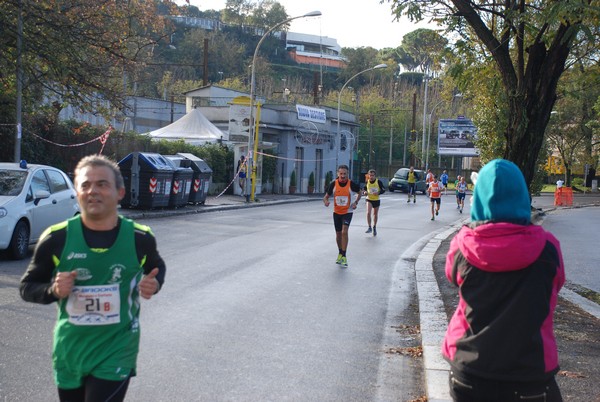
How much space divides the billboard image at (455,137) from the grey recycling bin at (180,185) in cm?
4599

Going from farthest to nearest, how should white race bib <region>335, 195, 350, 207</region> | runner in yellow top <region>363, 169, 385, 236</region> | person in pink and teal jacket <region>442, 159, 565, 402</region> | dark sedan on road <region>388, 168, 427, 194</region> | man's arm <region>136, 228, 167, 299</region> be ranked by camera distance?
dark sedan on road <region>388, 168, 427, 194</region>, runner in yellow top <region>363, 169, 385, 236</region>, white race bib <region>335, 195, 350, 207</region>, man's arm <region>136, 228, 167, 299</region>, person in pink and teal jacket <region>442, 159, 565, 402</region>

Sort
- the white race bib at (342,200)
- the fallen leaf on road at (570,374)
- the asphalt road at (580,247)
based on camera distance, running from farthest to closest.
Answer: the white race bib at (342,200)
the asphalt road at (580,247)
the fallen leaf on road at (570,374)

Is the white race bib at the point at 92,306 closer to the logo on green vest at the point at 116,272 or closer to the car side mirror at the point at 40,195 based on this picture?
the logo on green vest at the point at 116,272

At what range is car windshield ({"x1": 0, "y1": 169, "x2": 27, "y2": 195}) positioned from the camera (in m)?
13.1

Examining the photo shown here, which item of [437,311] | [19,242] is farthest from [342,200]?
[19,242]

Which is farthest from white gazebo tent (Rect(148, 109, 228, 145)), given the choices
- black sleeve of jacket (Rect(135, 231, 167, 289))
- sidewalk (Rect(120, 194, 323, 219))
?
black sleeve of jacket (Rect(135, 231, 167, 289))

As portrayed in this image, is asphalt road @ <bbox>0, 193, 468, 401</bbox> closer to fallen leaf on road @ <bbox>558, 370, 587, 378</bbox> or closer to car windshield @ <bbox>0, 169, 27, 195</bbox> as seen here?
fallen leaf on road @ <bbox>558, 370, 587, 378</bbox>

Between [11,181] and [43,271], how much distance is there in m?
10.5

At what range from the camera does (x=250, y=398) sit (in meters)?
5.71

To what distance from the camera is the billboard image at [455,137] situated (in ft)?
230

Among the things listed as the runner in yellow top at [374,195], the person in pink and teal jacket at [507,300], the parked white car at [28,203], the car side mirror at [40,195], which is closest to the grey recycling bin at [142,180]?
the runner in yellow top at [374,195]

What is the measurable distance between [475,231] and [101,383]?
68.9 inches

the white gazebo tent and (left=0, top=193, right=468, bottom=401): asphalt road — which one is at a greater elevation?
the white gazebo tent

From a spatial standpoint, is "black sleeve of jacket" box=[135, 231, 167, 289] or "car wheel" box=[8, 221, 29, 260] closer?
"black sleeve of jacket" box=[135, 231, 167, 289]
